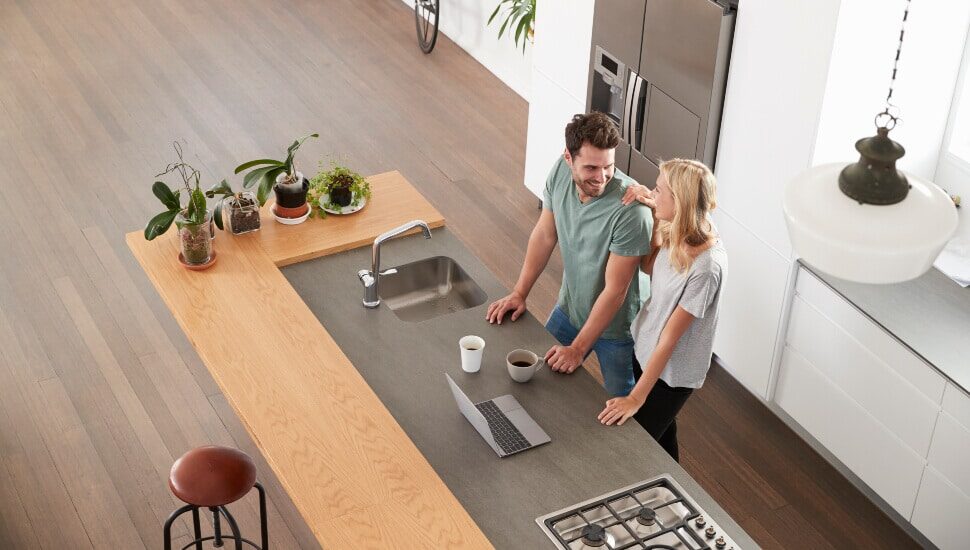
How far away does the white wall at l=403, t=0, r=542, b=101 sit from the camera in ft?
25.6

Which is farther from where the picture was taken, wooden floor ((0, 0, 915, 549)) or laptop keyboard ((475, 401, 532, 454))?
wooden floor ((0, 0, 915, 549))

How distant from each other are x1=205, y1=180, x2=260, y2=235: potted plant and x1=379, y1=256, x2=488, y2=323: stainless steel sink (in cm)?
58

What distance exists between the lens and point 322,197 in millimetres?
4578

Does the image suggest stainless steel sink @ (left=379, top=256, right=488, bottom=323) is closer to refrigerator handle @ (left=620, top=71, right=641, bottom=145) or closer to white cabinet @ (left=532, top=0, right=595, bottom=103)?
refrigerator handle @ (left=620, top=71, right=641, bottom=145)

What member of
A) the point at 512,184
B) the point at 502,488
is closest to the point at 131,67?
the point at 512,184

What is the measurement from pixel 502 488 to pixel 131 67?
18.5ft

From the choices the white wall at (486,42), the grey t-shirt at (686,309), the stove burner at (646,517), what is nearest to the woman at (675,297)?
the grey t-shirt at (686,309)

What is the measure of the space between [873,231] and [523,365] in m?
1.86

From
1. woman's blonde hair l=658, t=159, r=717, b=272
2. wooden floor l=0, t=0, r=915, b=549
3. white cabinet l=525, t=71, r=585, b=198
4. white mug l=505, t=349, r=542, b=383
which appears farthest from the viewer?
white cabinet l=525, t=71, r=585, b=198

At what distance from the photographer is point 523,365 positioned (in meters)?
3.77

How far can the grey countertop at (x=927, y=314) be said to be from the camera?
13.2ft

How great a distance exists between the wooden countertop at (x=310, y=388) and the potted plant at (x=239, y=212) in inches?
1.8

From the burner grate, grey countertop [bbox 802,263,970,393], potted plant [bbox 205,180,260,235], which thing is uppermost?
potted plant [bbox 205,180,260,235]

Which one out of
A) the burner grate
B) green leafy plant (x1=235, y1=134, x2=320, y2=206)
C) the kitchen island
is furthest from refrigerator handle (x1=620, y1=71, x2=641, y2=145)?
the burner grate
